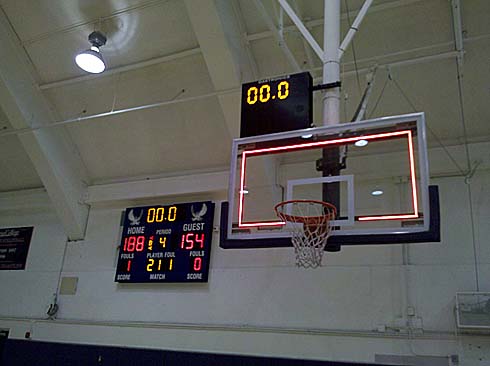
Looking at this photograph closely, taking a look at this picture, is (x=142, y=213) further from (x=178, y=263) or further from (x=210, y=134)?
(x=210, y=134)

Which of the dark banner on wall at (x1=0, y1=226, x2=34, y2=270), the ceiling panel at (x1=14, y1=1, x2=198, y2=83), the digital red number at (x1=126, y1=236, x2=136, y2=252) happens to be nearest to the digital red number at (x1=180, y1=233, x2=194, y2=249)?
the digital red number at (x1=126, y1=236, x2=136, y2=252)

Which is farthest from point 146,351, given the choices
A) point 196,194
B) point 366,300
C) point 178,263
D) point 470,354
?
point 470,354

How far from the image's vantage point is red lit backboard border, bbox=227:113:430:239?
2756 millimetres

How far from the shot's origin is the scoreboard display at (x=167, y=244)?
5.68 meters

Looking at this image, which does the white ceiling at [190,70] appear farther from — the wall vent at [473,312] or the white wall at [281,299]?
the wall vent at [473,312]

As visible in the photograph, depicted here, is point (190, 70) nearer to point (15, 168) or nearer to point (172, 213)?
point (172, 213)

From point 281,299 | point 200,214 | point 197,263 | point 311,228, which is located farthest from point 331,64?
point 197,263

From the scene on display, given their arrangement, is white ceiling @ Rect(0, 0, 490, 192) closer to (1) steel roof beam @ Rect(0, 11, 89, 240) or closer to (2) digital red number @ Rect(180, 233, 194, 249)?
(1) steel roof beam @ Rect(0, 11, 89, 240)

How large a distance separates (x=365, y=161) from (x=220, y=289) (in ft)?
9.75

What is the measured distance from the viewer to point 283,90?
11.0ft

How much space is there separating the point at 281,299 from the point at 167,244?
1.66 m

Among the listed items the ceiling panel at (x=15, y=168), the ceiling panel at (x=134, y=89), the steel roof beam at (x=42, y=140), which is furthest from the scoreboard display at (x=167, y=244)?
the ceiling panel at (x=15, y=168)

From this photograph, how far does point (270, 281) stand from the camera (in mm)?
5320

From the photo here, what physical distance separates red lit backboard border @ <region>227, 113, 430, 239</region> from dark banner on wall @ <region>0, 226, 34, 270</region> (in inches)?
195
